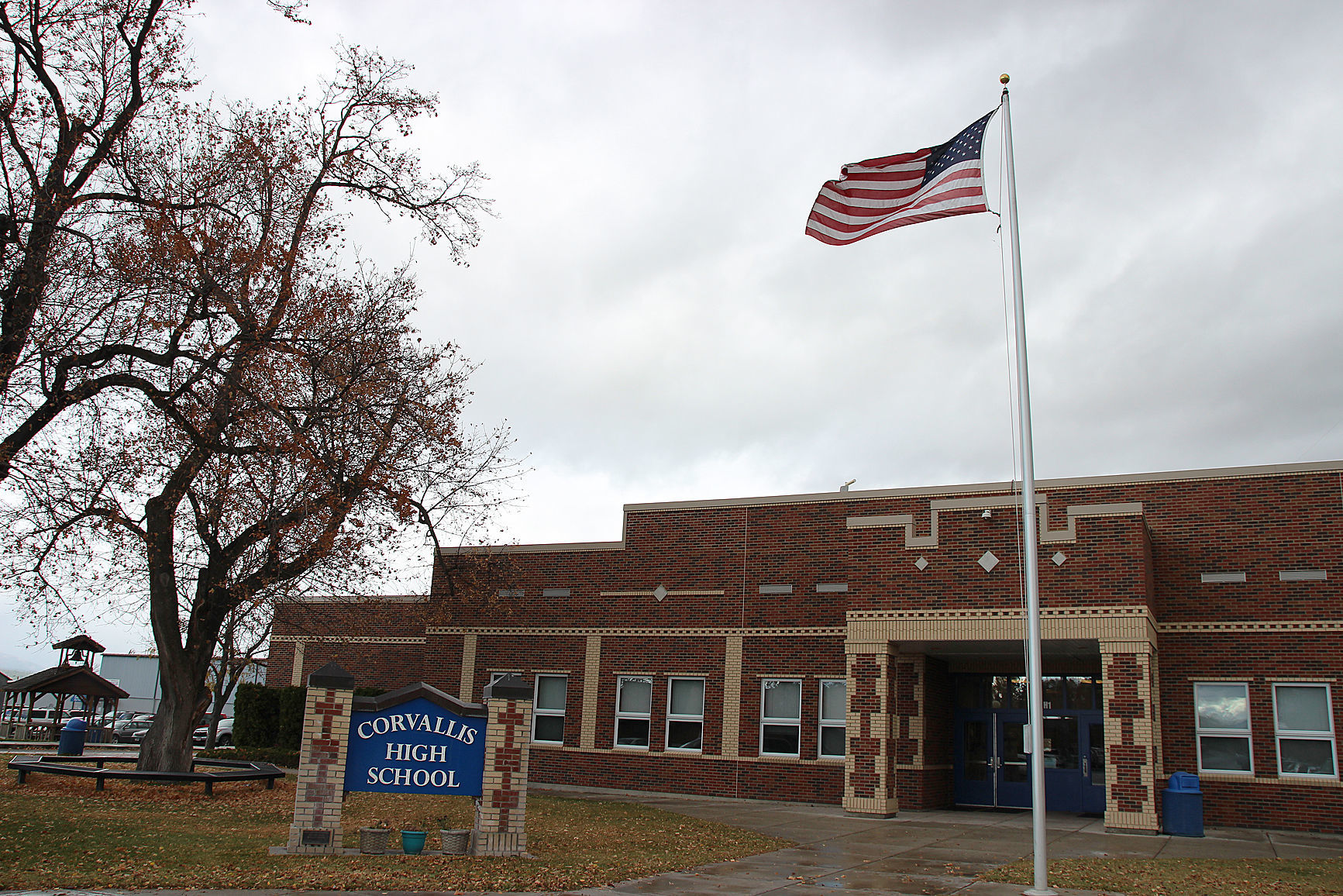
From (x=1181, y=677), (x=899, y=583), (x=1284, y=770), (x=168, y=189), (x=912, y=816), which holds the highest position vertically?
(x=168, y=189)

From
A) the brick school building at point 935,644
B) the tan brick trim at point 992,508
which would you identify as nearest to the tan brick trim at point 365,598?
the brick school building at point 935,644

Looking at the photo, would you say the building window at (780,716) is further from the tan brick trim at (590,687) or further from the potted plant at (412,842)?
the potted plant at (412,842)

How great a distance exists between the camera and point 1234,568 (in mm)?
20531

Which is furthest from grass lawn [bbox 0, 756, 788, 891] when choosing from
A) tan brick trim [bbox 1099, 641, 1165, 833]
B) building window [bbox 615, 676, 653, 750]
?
tan brick trim [bbox 1099, 641, 1165, 833]

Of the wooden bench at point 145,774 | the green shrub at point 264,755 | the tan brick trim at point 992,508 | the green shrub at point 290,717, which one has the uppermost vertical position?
the tan brick trim at point 992,508

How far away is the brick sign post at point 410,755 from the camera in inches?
462

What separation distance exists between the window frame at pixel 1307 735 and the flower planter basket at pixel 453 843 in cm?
1575

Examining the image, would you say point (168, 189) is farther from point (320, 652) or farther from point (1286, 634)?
point (1286, 634)

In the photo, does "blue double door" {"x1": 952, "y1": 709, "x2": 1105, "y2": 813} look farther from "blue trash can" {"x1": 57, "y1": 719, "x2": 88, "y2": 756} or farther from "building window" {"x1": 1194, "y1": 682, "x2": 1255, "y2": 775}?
"blue trash can" {"x1": 57, "y1": 719, "x2": 88, "y2": 756}

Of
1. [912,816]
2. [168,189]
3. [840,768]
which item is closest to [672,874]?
[912,816]

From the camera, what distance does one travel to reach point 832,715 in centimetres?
2308

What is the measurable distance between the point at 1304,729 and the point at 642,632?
13.9m

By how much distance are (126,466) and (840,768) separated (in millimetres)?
15248

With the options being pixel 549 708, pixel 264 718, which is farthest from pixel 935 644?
pixel 264 718
